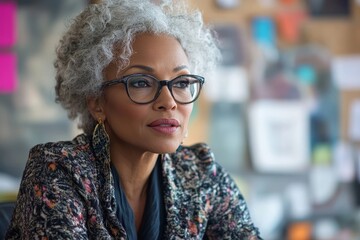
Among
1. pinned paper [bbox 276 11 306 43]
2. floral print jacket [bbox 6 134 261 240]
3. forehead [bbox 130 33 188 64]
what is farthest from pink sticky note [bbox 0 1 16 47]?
forehead [bbox 130 33 188 64]

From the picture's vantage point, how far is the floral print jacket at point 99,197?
1.64m

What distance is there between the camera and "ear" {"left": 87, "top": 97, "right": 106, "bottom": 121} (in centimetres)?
184

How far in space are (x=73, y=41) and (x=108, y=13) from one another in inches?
4.6

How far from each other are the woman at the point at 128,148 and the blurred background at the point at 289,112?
1995 mm

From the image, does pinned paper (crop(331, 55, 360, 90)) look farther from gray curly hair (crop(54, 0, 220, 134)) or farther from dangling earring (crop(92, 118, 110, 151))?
dangling earring (crop(92, 118, 110, 151))

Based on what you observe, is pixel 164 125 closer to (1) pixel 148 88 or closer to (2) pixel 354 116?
(1) pixel 148 88

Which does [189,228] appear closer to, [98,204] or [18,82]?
[98,204]

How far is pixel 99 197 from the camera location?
1749 mm

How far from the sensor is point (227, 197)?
1.94m

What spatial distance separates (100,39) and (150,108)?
0.22m

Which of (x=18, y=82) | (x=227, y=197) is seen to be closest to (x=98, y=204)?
(x=227, y=197)

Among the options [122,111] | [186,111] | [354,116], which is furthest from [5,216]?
[354,116]

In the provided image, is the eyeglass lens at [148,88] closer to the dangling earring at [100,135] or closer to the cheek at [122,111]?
the cheek at [122,111]

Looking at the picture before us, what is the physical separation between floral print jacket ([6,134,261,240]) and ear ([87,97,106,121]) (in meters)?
0.06
